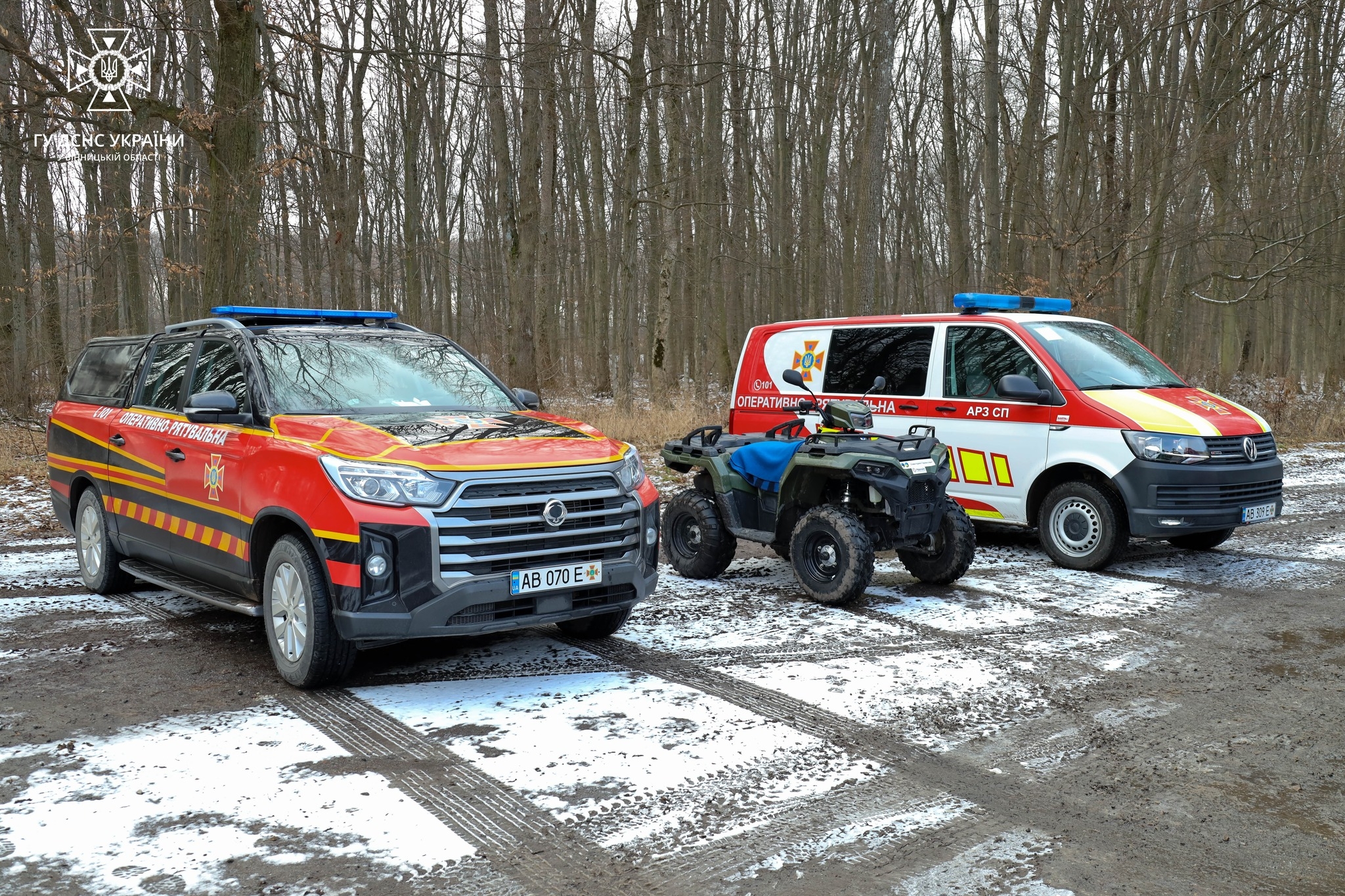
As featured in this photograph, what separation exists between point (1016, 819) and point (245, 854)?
2730 mm

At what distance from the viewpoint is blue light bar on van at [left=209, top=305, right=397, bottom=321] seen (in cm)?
668

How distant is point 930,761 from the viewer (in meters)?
4.36

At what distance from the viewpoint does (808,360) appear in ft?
33.4

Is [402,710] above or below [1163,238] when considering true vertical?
below

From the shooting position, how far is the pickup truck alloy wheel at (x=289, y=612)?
515 cm

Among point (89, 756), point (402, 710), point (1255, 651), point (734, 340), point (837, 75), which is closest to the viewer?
point (89, 756)

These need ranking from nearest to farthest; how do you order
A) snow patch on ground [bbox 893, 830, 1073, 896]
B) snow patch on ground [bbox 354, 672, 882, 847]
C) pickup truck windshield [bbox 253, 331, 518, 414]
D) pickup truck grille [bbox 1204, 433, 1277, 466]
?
snow patch on ground [bbox 893, 830, 1073, 896] → snow patch on ground [bbox 354, 672, 882, 847] → pickup truck windshield [bbox 253, 331, 518, 414] → pickup truck grille [bbox 1204, 433, 1277, 466]

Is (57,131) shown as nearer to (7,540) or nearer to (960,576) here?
(7,540)

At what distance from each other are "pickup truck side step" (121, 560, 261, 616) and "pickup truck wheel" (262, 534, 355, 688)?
0.26 m

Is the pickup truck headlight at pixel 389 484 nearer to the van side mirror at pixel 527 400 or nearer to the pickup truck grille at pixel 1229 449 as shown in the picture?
the van side mirror at pixel 527 400

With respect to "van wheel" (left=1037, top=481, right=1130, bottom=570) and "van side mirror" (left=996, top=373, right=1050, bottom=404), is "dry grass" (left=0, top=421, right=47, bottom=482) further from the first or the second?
"van wheel" (left=1037, top=481, right=1130, bottom=570)

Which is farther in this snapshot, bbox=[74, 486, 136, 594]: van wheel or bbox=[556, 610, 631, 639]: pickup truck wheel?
bbox=[74, 486, 136, 594]: van wheel

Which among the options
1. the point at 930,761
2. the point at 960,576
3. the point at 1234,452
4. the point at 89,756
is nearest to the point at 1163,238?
the point at 1234,452

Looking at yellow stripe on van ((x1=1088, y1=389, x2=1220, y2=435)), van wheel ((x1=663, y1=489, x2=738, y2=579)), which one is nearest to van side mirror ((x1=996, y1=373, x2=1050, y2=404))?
yellow stripe on van ((x1=1088, y1=389, x2=1220, y2=435))
